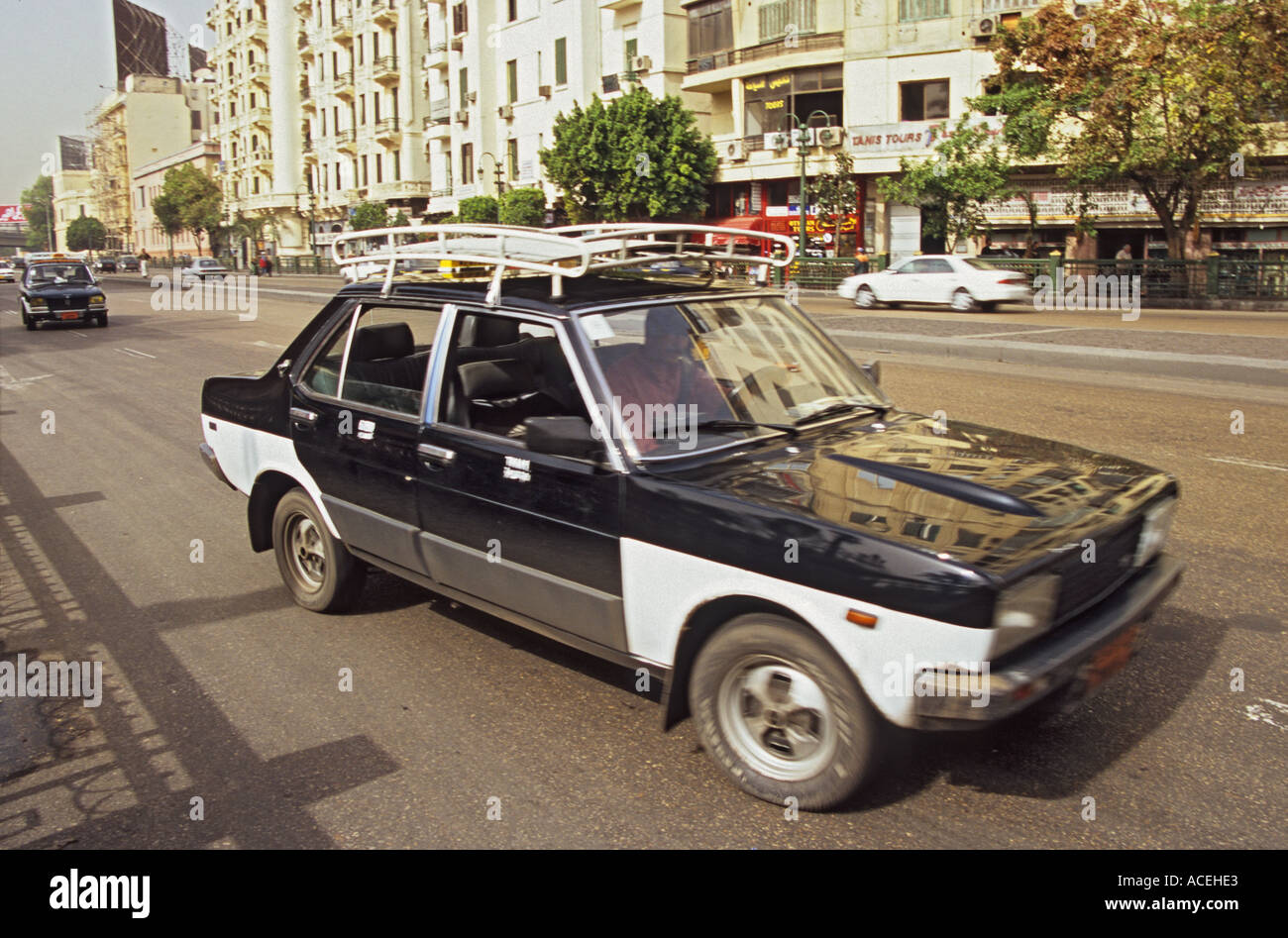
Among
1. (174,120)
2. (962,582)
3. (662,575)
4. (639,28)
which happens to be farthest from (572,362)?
(174,120)

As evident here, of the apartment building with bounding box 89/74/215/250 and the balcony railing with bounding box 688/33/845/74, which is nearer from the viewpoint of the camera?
the balcony railing with bounding box 688/33/845/74

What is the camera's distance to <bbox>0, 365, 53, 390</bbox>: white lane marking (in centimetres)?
1509

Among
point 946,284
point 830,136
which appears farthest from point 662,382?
point 830,136

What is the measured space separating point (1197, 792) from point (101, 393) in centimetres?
1398

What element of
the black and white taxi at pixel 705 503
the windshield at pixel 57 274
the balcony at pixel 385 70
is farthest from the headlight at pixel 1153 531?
the balcony at pixel 385 70

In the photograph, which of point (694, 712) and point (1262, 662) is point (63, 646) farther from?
point (1262, 662)

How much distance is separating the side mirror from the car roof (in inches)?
18.0

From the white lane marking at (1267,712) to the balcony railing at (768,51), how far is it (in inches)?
1626

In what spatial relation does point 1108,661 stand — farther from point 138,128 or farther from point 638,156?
point 138,128

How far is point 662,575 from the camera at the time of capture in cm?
352

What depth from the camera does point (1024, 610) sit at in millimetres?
3014

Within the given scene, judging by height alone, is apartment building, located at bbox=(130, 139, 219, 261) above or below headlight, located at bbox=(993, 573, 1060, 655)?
above

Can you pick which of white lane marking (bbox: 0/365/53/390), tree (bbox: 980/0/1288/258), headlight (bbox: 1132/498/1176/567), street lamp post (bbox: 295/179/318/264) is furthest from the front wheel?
street lamp post (bbox: 295/179/318/264)

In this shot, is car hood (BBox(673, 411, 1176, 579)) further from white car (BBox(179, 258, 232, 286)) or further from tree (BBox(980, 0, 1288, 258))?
white car (BBox(179, 258, 232, 286))
